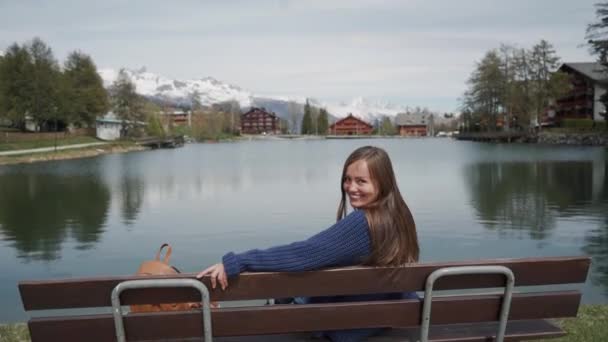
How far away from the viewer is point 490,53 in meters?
88.0

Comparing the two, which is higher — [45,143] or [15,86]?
[15,86]

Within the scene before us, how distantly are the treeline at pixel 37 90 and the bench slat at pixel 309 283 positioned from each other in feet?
230

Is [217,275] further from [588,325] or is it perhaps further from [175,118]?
[175,118]

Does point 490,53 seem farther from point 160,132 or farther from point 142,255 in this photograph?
point 142,255

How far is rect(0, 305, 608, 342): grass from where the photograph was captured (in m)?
4.88

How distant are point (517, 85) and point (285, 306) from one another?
79521 mm

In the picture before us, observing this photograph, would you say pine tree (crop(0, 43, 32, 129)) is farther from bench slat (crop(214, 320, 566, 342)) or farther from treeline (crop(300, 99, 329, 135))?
treeline (crop(300, 99, 329, 135))

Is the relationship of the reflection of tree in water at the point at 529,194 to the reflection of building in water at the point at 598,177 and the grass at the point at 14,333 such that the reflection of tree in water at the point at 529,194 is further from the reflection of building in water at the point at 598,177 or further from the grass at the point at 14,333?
the grass at the point at 14,333

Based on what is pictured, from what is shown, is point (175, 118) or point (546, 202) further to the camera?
point (175, 118)

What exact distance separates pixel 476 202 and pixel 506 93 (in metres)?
68.2

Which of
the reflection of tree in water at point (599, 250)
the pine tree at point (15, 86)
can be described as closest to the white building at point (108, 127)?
the pine tree at point (15, 86)

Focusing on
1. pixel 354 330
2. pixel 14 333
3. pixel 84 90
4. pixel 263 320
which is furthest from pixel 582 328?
pixel 84 90

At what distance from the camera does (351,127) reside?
645 feet

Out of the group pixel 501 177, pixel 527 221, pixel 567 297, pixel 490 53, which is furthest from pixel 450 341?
pixel 490 53
